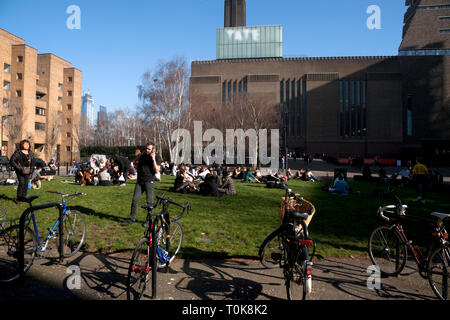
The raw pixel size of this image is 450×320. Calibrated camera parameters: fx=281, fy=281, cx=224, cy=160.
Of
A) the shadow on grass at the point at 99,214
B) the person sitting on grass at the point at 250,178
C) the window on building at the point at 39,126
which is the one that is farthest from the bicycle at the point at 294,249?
the window on building at the point at 39,126

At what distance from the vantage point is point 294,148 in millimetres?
65688

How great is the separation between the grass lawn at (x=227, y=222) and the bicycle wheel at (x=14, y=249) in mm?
1080

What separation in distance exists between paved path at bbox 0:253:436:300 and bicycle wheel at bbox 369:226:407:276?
17cm

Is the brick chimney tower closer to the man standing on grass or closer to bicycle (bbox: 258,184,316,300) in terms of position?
the man standing on grass

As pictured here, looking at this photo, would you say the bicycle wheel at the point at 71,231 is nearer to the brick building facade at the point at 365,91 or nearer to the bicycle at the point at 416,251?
the bicycle at the point at 416,251

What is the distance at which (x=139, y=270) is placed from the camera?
130 inches

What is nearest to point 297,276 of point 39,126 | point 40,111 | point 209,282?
point 209,282

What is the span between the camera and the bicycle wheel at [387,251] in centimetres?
416

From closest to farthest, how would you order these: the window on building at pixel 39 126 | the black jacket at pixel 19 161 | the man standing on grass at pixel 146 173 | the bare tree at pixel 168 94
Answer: the man standing on grass at pixel 146 173 < the black jacket at pixel 19 161 < the bare tree at pixel 168 94 < the window on building at pixel 39 126

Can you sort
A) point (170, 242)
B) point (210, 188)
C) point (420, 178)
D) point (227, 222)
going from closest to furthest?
point (170, 242) → point (227, 222) → point (210, 188) → point (420, 178)

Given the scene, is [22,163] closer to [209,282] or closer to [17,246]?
[17,246]

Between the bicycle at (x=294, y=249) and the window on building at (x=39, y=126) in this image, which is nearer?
the bicycle at (x=294, y=249)

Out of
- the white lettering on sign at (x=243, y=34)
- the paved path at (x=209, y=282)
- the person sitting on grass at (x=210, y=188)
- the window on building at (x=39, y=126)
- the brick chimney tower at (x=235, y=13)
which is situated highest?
the brick chimney tower at (x=235, y=13)

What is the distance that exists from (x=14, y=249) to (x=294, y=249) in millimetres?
3925
